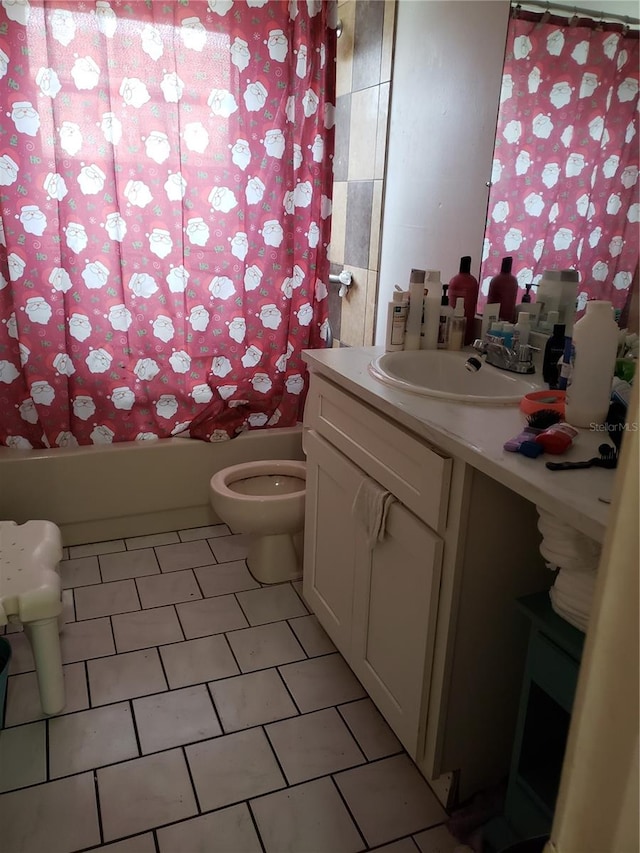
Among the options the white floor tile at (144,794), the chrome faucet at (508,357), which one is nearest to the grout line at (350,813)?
the white floor tile at (144,794)

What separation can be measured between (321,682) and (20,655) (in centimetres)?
88

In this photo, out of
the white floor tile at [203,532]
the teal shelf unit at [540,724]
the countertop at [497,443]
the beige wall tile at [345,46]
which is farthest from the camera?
the white floor tile at [203,532]

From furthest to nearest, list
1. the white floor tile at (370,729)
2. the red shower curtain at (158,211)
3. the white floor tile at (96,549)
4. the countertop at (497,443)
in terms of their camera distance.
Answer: the white floor tile at (96,549) → the red shower curtain at (158,211) → the white floor tile at (370,729) → the countertop at (497,443)

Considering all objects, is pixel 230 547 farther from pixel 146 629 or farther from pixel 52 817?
pixel 52 817

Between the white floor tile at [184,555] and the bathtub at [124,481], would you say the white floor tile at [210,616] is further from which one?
the bathtub at [124,481]

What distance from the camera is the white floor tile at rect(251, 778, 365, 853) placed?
1.39 m

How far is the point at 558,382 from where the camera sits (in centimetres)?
152

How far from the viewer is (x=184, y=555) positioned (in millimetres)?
2512

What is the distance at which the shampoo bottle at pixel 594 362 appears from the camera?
1.23 meters

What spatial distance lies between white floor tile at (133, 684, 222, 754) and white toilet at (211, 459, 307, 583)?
56 centimetres

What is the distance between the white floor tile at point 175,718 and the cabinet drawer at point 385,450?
30.2 inches

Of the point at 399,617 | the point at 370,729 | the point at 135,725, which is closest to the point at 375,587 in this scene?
the point at 399,617

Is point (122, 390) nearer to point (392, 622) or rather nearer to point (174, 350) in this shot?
point (174, 350)

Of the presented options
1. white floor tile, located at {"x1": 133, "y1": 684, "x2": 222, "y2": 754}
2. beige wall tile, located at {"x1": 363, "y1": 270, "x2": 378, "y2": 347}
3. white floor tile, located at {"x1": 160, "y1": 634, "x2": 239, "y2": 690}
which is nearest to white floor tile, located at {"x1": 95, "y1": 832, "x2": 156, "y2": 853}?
white floor tile, located at {"x1": 133, "y1": 684, "x2": 222, "y2": 754}
